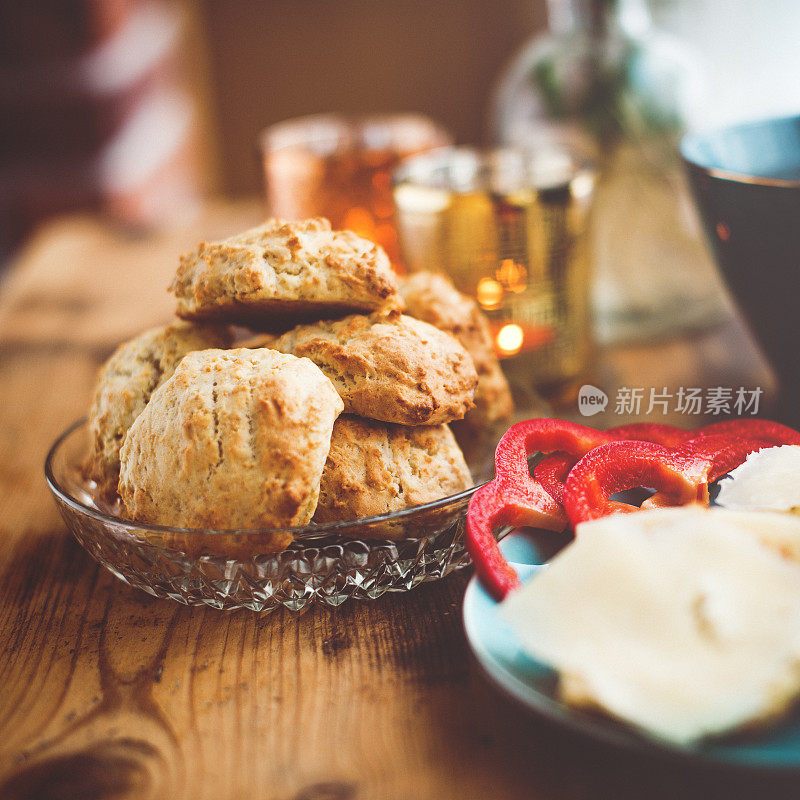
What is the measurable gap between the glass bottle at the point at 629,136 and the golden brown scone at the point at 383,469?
1.98ft

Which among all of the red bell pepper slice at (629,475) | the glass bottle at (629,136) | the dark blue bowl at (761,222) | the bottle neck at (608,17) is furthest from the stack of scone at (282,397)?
the bottle neck at (608,17)

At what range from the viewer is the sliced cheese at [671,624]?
451 millimetres

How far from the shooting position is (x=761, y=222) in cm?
84

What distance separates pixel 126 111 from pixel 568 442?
282 cm

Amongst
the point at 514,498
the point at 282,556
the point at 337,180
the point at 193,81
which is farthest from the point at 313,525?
the point at 193,81

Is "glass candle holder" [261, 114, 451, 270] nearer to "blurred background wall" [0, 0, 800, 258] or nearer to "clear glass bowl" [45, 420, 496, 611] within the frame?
"clear glass bowl" [45, 420, 496, 611]

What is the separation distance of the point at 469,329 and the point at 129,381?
0.34 m

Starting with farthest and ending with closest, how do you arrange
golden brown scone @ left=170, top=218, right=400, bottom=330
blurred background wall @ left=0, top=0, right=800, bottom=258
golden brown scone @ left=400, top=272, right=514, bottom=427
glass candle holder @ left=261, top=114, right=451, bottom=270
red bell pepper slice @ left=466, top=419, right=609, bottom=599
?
1. blurred background wall @ left=0, top=0, right=800, bottom=258
2. glass candle holder @ left=261, top=114, right=451, bottom=270
3. golden brown scone @ left=400, top=272, right=514, bottom=427
4. golden brown scone @ left=170, top=218, right=400, bottom=330
5. red bell pepper slice @ left=466, top=419, right=609, bottom=599

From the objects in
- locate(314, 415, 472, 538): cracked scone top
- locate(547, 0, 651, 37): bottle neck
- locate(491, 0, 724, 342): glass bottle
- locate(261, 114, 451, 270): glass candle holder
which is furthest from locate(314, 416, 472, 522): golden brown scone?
locate(547, 0, 651, 37): bottle neck

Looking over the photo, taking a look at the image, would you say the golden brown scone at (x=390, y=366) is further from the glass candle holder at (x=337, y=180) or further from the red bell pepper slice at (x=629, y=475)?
the glass candle holder at (x=337, y=180)

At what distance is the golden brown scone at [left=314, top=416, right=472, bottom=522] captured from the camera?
66 centimetres

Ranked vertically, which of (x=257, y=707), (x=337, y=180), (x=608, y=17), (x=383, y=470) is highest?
(x=608, y=17)

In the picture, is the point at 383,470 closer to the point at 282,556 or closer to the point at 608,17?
the point at 282,556

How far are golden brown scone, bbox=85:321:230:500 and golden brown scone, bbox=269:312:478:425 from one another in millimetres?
97
